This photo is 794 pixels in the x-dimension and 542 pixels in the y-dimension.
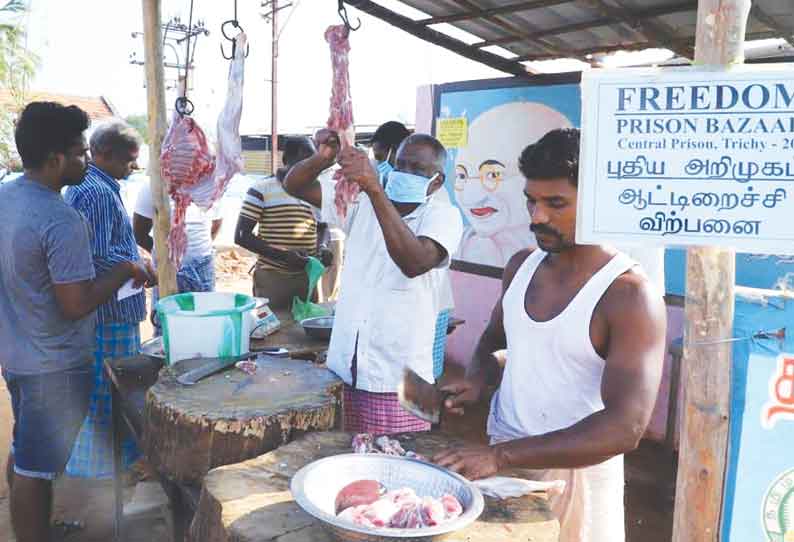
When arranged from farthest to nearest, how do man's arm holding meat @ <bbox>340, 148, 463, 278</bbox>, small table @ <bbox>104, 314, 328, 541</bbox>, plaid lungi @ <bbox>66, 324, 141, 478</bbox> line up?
plaid lungi @ <bbox>66, 324, 141, 478</bbox>
small table @ <bbox>104, 314, 328, 541</bbox>
man's arm holding meat @ <bbox>340, 148, 463, 278</bbox>

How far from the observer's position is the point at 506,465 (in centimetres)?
166

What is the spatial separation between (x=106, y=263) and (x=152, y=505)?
153 centimetres

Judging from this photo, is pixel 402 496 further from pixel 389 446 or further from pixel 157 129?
pixel 157 129

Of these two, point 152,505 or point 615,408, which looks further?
point 152,505

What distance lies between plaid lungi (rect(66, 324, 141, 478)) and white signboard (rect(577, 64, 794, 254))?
9.23 ft

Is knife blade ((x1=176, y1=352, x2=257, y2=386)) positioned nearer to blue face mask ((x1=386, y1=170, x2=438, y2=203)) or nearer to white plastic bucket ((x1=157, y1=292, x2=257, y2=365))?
white plastic bucket ((x1=157, y1=292, x2=257, y2=365))

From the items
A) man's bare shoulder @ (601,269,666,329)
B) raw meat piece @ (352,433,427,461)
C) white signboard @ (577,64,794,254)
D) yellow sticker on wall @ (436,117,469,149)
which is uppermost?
yellow sticker on wall @ (436,117,469,149)

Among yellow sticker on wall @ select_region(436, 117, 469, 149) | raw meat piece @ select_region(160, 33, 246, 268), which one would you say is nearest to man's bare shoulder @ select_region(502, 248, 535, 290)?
raw meat piece @ select_region(160, 33, 246, 268)

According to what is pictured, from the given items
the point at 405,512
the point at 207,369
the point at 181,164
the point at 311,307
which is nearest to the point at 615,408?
the point at 405,512

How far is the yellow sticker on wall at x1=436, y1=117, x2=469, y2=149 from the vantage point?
5.91 m

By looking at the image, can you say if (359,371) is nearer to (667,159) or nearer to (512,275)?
(512,275)

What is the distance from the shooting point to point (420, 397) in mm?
2020

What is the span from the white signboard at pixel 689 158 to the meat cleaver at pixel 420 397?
0.74 metres

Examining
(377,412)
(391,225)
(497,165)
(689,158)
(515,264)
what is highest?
(497,165)
